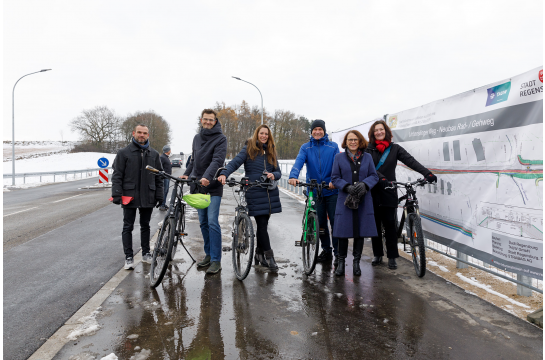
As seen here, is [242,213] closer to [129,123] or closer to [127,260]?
[127,260]

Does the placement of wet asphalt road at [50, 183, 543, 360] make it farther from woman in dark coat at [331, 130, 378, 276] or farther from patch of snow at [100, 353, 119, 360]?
woman in dark coat at [331, 130, 378, 276]

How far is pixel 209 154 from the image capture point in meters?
4.85

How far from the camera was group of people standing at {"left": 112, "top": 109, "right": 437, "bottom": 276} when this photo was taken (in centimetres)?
472

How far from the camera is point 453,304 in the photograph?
3812 millimetres

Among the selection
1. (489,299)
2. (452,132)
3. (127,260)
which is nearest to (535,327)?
(489,299)

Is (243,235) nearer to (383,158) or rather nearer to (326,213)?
(326,213)

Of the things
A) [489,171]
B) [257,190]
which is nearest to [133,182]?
[257,190]

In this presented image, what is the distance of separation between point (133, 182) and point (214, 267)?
1.63 m

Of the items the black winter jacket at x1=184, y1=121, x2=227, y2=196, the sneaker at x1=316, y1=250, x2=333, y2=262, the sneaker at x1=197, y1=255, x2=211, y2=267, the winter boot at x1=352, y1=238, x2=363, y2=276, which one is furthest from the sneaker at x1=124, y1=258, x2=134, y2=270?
the winter boot at x1=352, y1=238, x2=363, y2=276

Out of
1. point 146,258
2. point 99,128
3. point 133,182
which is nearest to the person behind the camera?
point 133,182

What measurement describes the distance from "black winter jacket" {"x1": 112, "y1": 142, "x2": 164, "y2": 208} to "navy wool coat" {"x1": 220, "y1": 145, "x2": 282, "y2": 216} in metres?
→ 1.23

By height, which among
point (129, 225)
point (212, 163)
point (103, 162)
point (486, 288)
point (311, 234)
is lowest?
point (486, 288)

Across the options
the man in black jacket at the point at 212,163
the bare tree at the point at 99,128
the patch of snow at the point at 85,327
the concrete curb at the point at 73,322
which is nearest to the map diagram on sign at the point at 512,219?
the man in black jacket at the point at 212,163

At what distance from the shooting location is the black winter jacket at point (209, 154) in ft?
15.6
